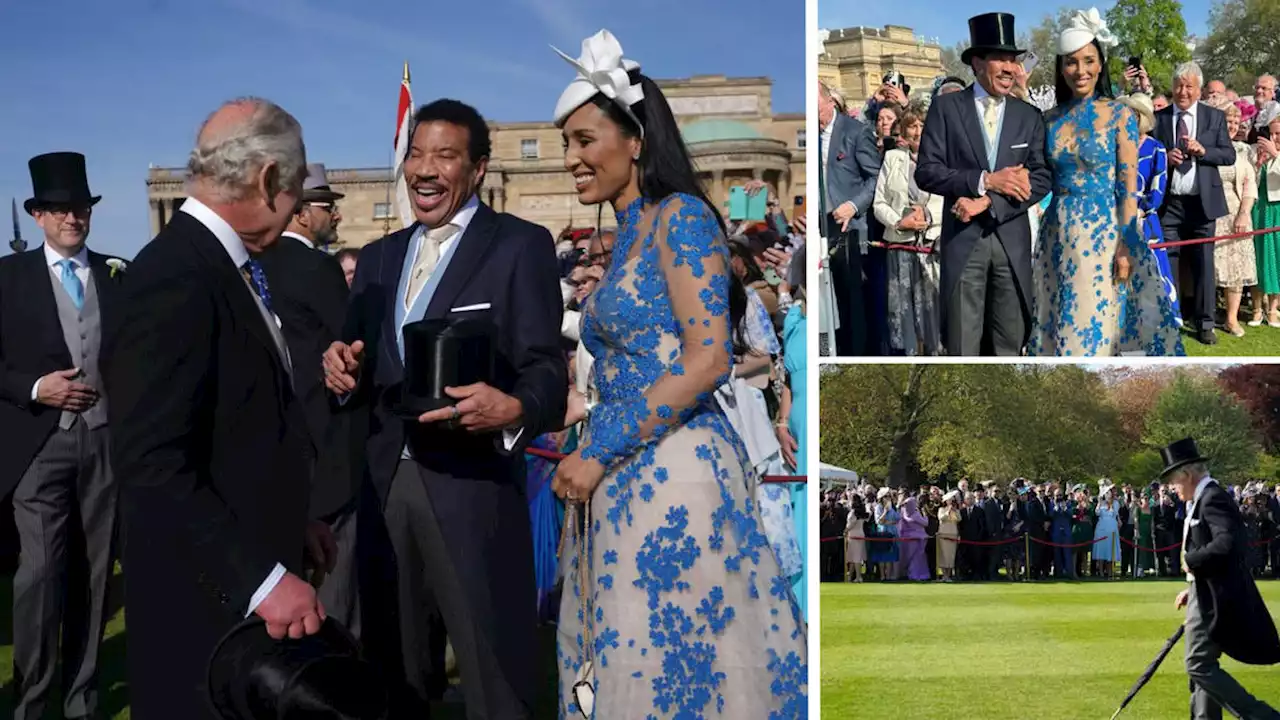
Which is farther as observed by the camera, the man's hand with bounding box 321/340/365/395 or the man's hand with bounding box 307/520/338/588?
the man's hand with bounding box 321/340/365/395

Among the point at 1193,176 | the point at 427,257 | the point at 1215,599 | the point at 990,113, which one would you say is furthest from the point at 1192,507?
the point at 1193,176

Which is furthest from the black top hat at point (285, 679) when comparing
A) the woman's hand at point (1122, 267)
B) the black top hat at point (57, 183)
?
the woman's hand at point (1122, 267)

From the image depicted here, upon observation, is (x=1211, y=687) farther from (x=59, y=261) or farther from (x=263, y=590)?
(x=59, y=261)

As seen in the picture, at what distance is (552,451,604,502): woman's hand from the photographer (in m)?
3.97

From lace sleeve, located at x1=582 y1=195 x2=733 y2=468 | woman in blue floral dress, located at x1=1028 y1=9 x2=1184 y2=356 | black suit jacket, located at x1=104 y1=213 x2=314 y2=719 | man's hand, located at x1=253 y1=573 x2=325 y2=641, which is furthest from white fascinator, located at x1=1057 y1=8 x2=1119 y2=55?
man's hand, located at x1=253 y1=573 x2=325 y2=641

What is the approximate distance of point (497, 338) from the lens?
4551 millimetres

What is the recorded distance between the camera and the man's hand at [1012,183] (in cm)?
657

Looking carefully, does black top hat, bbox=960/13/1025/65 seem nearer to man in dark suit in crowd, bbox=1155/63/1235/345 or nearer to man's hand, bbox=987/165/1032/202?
man's hand, bbox=987/165/1032/202

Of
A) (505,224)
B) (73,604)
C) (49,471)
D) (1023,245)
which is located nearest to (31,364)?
(49,471)

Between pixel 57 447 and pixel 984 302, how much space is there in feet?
12.3

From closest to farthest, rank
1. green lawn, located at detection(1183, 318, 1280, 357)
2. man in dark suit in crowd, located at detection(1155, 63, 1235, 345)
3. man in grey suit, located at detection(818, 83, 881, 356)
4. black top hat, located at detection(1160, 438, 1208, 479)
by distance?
black top hat, located at detection(1160, 438, 1208, 479) < man in grey suit, located at detection(818, 83, 881, 356) < green lawn, located at detection(1183, 318, 1280, 357) < man in dark suit in crowd, located at detection(1155, 63, 1235, 345)

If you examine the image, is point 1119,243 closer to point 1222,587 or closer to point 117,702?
point 1222,587

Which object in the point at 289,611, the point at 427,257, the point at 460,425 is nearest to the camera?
the point at 289,611

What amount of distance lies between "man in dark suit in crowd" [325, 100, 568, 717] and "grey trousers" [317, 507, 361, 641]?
3.13 ft
